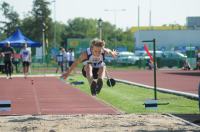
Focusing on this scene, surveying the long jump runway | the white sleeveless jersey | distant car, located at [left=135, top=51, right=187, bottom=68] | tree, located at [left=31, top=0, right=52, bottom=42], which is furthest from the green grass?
tree, located at [left=31, top=0, right=52, bottom=42]

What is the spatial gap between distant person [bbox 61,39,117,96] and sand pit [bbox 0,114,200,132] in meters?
0.77

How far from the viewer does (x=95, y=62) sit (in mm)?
13766

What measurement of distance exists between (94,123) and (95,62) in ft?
7.63

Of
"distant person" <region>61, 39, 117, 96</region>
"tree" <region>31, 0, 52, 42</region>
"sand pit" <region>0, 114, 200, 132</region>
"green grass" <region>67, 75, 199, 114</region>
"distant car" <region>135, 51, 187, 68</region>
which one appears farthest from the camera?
"tree" <region>31, 0, 52, 42</region>

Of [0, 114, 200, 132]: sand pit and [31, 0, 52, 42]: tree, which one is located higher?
[31, 0, 52, 42]: tree

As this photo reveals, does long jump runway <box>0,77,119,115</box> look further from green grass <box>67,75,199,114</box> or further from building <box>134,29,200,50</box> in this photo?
building <box>134,29,200,50</box>

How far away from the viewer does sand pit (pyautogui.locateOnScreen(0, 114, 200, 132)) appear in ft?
36.1

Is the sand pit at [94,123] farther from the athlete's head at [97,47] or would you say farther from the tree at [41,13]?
the tree at [41,13]

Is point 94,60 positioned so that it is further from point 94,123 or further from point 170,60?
point 170,60

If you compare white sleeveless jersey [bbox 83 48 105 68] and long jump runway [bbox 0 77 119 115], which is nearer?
white sleeveless jersey [bbox 83 48 105 68]

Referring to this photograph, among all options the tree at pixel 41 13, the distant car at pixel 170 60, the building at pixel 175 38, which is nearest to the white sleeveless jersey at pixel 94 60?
the distant car at pixel 170 60

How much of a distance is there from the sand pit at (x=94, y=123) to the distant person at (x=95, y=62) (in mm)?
772

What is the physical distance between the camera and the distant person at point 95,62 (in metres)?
13.3

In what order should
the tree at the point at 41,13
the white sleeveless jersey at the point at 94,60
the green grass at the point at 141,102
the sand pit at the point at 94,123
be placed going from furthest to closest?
the tree at the point at 41,13
the green grass at the point at 141,102
the white sleeveless jersey at the point at 94,60
the sand pit at the point at 94,123
